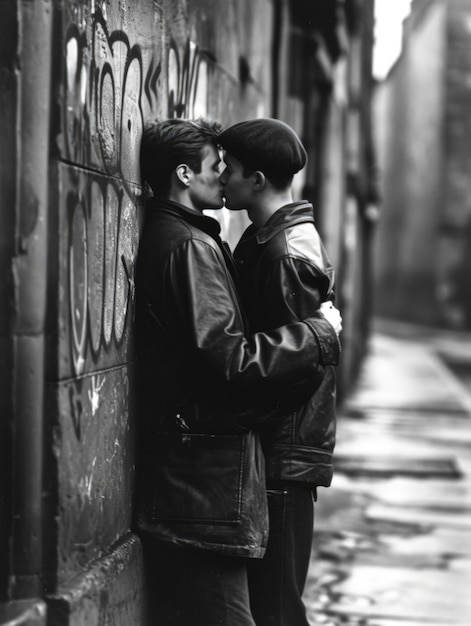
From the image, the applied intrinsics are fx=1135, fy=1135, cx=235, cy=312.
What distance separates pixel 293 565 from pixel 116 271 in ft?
3.48

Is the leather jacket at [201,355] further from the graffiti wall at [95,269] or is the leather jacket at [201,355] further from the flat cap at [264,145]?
the flat cap at [264,145]

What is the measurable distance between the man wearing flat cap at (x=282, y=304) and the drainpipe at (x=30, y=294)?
82cm

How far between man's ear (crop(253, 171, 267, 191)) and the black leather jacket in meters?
0.10

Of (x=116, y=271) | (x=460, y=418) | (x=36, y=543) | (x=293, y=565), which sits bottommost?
(x=460, y=418)

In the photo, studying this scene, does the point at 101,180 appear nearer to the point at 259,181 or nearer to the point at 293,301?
the point at 259,181

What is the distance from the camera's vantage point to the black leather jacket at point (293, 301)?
3.34m

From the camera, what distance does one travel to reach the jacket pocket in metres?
3.26

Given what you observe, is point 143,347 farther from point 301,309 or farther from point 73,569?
point 73,569

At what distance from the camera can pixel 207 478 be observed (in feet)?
10.7

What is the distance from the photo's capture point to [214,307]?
3152 mm

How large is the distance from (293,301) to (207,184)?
0.47 meters

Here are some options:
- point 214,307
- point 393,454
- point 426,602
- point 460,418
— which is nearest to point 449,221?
point 460,418

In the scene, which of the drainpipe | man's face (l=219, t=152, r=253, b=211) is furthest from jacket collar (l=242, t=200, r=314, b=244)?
the drainpipe

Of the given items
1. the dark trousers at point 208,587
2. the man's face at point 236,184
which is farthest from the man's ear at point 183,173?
the dark trousers at point 208,587
